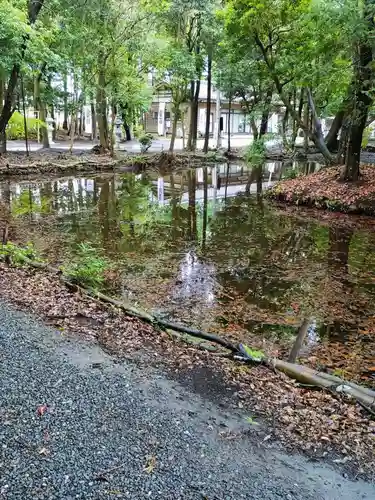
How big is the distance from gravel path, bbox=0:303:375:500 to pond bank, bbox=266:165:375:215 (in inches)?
444

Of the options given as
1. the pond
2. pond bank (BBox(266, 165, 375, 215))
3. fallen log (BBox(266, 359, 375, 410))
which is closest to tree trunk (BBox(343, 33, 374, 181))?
pond bank (BBox(266, 165, 375, 215))

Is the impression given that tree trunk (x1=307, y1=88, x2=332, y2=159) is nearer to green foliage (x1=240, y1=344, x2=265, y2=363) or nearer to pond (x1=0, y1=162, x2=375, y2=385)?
pond (x1=0, y1=162, x2=375, y2=385)

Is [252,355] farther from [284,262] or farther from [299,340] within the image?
[284,262]

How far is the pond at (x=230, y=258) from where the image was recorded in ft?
18.8

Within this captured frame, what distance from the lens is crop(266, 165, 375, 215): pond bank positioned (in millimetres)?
13414

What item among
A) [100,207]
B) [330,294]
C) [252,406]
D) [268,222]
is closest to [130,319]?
[252,406]

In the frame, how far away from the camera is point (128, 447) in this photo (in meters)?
2.81

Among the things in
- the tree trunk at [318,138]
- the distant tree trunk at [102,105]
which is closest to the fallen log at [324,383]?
the tree trunk at [318,138]

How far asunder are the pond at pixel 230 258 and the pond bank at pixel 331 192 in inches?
27.5

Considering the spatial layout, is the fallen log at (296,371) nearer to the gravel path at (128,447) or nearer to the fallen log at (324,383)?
the fallen log at (324,383)

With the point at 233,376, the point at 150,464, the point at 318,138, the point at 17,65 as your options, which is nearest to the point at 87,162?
the point at 17,65

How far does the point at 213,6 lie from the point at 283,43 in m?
9.12

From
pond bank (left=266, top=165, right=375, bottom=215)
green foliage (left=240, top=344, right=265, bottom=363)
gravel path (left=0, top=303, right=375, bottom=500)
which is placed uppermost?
pond bank (left=266, top=165, right=375, bottom=215)

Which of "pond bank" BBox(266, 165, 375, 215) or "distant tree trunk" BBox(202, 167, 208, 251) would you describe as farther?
"pond bank" BBox(266, 165, 375, 215)
